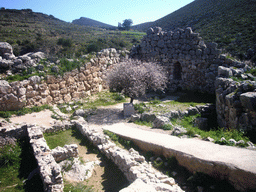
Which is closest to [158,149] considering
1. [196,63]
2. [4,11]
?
[196,63]

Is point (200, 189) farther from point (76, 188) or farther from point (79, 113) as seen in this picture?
point (79, 113)

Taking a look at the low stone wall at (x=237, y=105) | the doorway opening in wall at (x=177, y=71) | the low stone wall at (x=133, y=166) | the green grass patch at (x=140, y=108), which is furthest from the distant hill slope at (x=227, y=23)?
the low stone wall at (x=133, y=166)

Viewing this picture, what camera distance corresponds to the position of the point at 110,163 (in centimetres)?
657

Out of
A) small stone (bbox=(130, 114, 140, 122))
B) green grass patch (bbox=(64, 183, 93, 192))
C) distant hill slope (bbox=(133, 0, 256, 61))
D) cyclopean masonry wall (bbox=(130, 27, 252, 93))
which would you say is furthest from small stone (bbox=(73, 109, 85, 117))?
distant hill slope (bbox=(133, 0, 256, 61))

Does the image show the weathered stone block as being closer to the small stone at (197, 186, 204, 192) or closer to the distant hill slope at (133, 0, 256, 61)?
the small stone at (197, 186, 204, 192)

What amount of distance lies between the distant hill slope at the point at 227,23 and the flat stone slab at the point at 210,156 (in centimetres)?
1845

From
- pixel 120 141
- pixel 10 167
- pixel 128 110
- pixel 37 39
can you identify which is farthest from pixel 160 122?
pixel 37 39

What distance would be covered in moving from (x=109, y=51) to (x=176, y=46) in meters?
5.77

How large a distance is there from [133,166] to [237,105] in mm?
4831

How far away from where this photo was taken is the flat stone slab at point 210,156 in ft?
13.3

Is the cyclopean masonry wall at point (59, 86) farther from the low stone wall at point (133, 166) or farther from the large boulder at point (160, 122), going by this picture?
the large boulder at point (160, 122)

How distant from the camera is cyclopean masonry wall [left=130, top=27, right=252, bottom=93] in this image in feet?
47.1

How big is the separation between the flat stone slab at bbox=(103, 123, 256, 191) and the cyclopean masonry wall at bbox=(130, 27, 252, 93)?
9.56 m

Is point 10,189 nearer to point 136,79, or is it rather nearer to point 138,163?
point 138,163
